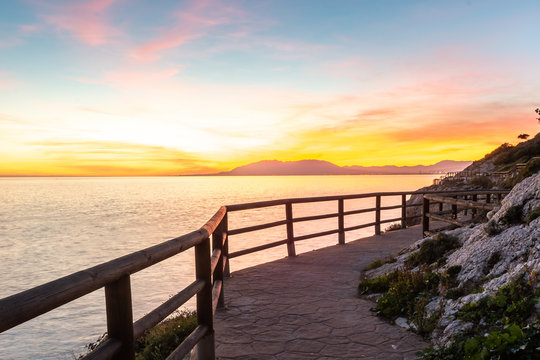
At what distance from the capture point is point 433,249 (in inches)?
283

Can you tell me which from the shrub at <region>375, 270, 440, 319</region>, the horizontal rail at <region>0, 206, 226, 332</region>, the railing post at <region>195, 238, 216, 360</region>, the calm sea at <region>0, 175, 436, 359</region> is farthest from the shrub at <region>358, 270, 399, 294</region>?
the calm sea at <region>0, 175, 436, 359</region>

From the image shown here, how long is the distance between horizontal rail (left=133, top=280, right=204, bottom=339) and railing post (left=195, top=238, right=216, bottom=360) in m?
0.20

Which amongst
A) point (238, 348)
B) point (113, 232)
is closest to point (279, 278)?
point (238, 348)

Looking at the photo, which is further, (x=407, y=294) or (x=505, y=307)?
(x=407, y=294)

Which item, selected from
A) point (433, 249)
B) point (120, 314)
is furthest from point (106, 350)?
point (433, 249)

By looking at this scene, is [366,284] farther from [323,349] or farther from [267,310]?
[323,349]

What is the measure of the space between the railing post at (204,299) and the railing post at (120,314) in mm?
1811

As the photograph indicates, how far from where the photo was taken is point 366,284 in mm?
6871

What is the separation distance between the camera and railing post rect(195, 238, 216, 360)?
4.00m

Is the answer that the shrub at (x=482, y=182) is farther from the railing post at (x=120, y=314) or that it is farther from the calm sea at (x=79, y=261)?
the railing post at (x=120, y=314)

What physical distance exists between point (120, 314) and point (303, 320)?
376 centimetres

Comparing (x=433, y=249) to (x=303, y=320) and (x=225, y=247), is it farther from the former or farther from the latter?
(x=225, y=247)

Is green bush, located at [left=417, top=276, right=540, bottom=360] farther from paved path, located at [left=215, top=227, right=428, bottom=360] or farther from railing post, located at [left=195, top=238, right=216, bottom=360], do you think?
railing post, located at [left=195, top=238, right=216, bottom=360]

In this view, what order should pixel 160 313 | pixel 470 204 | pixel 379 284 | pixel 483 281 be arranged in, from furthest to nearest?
pixel 470 204, pixel 379 284, pixel 483 281, pixel 160 313
